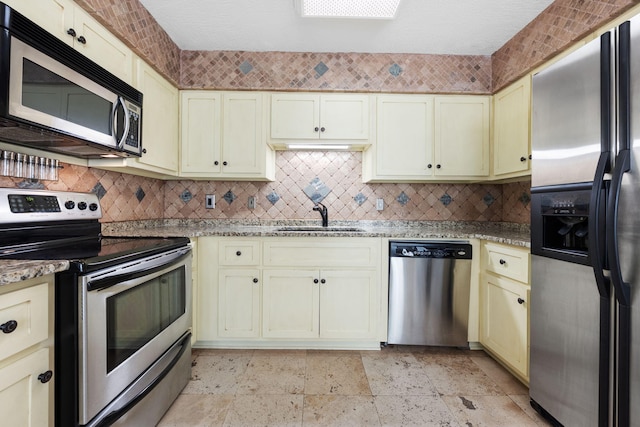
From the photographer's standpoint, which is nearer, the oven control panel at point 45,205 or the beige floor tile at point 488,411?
the oven control panel at point 45,205

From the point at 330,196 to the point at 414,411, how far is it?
1780 mm

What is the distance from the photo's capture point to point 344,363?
2141mm

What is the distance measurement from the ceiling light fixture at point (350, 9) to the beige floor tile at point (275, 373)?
7.65 feet

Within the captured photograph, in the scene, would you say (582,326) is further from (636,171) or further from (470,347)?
(470,347)

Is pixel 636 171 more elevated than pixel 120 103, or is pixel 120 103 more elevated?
pixel 120 103

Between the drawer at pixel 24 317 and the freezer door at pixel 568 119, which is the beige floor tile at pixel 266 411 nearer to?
the drawer at pixel 24 317

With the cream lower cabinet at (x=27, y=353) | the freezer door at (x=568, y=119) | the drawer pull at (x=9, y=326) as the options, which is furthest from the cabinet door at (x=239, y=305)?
the freezer door at (x=568, y=119)

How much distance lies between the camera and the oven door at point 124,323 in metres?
1.07

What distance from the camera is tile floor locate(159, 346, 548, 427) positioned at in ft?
5.21

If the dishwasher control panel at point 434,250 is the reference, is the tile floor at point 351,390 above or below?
below

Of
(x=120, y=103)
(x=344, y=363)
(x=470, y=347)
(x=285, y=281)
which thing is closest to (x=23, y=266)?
(x=120, y=103)

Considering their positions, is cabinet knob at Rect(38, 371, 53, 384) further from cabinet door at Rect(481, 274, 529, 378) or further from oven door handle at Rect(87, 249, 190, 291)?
cabinet door at Rect(481, 274, 529, 378)

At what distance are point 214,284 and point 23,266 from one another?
4.60 ft

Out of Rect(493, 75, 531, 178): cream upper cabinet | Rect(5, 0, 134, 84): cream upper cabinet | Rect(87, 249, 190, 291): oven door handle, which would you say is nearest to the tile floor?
Rect(87, 249, 190, 291): oven door handle
